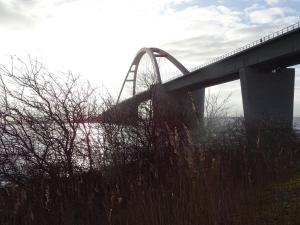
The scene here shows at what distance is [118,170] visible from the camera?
561 cm

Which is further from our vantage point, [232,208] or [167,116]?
[167,116]

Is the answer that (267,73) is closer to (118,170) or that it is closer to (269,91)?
(269,91)

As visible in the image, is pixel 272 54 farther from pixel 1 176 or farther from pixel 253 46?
pixel 1 176

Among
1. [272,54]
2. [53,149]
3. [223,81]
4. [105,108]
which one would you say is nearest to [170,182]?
[53,149]

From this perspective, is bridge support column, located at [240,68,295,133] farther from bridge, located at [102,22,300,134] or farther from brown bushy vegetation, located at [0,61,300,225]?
brown bushy vegetation, located at [0,61,300,225]

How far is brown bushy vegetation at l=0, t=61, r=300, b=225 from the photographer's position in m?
4.09

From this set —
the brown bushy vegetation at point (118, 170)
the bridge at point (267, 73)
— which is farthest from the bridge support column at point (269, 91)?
the brown bushy vegetation at point (118, 170)

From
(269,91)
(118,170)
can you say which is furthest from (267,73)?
(118,170)

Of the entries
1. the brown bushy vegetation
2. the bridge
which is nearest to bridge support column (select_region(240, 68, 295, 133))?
the bridge

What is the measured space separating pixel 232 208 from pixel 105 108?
448cm

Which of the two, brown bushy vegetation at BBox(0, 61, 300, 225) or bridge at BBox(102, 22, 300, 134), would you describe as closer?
brown bushy vegetation at BBox(0, 61, 300, 225)

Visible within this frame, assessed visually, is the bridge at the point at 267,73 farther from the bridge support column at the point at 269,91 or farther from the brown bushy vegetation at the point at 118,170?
the brown bushy vegetation at the point at 118,170

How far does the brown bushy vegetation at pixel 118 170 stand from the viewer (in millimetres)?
4090

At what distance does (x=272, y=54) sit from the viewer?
29391 millimetres
